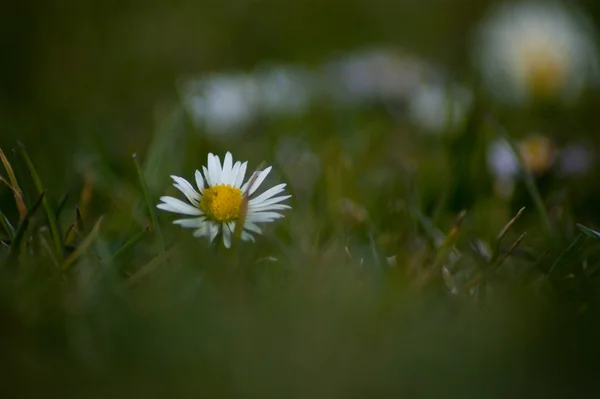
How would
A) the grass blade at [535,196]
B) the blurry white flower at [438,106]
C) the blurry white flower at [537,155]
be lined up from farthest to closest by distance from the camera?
the blurry white flower at [438,106] < the blurry white flower at [537,155] < the grass blade at [535,196]

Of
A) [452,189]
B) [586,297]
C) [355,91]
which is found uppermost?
[355,91]

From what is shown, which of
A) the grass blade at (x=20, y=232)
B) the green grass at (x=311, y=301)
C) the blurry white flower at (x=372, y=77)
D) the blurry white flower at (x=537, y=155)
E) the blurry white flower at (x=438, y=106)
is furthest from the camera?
the blurry white flower at (x=372, y=77)

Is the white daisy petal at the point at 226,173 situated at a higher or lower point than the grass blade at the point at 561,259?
higher

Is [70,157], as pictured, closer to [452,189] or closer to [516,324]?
[452,189]

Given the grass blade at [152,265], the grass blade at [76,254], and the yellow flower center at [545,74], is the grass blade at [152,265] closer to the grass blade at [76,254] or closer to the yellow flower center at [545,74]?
the grass blade at [76,254]

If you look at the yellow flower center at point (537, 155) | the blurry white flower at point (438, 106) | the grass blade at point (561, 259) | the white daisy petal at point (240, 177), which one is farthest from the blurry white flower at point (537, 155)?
the white daisy petal at point (240, 177)

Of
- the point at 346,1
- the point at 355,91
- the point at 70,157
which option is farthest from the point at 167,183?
the point at 346,1

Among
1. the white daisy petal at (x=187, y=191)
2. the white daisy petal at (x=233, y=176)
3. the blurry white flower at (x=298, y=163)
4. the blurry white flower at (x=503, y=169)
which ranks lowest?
the white daisy petal at (x=187, y=191)
